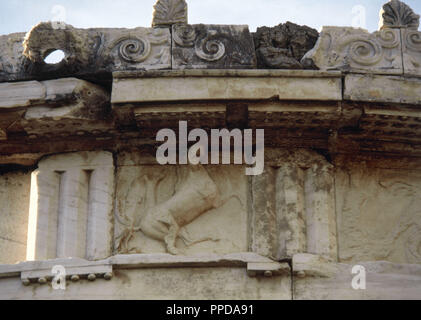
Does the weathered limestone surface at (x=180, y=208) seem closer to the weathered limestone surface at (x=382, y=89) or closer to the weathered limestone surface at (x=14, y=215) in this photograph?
the weathered limestone surface at (x=14, y=215)

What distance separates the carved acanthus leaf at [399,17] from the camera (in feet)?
33.2

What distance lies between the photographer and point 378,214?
981 centimetres

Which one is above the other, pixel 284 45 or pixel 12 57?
pixel 284 45

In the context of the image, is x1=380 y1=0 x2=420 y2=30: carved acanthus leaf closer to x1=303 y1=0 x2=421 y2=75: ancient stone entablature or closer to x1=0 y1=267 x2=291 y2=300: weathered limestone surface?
x1=303 y1=0 x2=421 y2=75: ancient stone entablature

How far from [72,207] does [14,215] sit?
70 cm

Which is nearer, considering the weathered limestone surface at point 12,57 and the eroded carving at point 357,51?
the eroded carving at point 357,51

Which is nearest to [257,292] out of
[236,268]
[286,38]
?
[236,268]

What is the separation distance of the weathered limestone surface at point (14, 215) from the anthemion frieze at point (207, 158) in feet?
0.06

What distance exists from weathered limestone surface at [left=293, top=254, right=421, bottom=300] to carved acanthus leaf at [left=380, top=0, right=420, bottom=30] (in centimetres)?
219

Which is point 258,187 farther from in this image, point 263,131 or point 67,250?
point 67,250

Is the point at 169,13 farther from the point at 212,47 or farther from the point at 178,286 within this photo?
the point at 178,286

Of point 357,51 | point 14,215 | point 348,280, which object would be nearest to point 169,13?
point 357,51

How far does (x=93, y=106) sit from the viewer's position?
978 cm

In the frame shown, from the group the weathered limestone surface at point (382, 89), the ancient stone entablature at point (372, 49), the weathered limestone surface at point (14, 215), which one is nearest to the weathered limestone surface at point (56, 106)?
the weathered limestone surface at point (14, 215)
